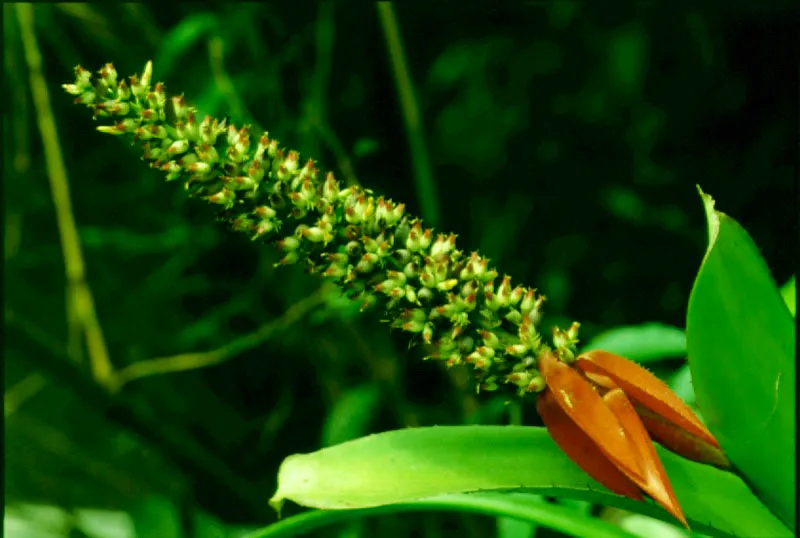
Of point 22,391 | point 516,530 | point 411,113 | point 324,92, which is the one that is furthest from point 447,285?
point 22,391

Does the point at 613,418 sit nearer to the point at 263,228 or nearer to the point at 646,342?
the point at 263,228

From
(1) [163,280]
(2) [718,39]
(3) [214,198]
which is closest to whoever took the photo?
(3) [214,198]

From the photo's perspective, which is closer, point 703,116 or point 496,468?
point 496,468

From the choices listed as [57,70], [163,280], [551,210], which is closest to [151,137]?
[551,210]

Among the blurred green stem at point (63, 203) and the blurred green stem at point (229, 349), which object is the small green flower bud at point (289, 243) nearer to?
the blurred green stem at point (229, 349)

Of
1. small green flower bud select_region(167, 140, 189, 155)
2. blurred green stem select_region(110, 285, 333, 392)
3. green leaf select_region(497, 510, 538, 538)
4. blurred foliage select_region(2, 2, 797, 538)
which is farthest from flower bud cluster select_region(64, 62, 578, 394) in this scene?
blurred green stem select_region(110, 285, 333, 392)

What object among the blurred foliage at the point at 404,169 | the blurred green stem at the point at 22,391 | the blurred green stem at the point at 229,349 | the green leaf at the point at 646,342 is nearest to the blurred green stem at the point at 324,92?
the blurred foliage at the point at 404,169

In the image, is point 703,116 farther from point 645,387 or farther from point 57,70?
point 57,70
